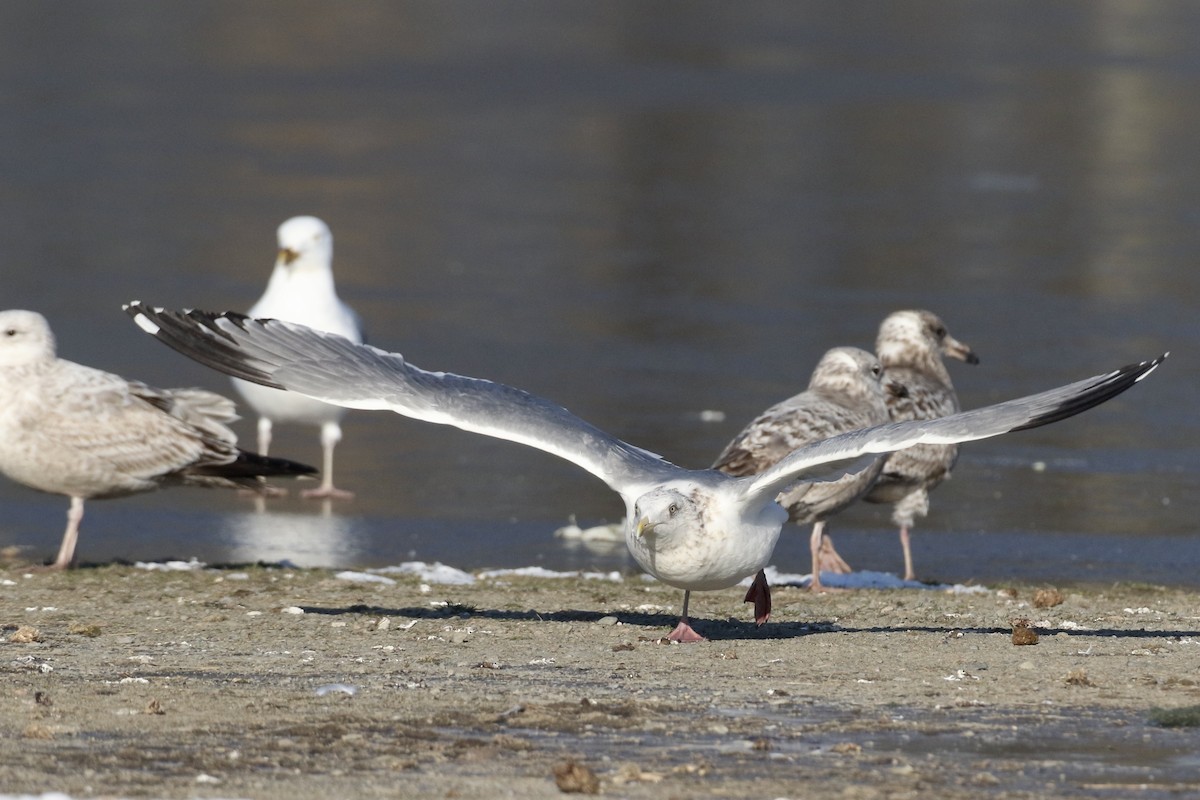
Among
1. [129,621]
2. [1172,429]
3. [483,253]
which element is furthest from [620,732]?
[483,253]

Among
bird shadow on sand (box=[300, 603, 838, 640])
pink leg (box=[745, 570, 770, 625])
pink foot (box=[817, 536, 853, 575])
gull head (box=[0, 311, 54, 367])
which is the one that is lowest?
bird shadow on sand (box=[300, 603, 838, 640])

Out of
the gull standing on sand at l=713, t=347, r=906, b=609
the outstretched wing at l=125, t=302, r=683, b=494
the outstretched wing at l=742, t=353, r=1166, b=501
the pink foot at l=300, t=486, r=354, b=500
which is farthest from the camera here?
the pink foot at l=300, t=486, r=354, b=500

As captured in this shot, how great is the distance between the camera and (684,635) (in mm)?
8070

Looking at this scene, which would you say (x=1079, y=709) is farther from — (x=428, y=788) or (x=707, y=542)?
(x=428, y=788)

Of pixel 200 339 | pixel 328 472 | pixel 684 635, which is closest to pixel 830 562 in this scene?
pixel 684 635

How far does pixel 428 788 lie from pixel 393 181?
21.0m

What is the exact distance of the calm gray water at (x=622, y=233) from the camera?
11.7 metres

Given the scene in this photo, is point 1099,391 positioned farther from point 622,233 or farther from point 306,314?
point 622,233

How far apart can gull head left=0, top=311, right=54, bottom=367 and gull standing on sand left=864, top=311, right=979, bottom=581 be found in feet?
13.9

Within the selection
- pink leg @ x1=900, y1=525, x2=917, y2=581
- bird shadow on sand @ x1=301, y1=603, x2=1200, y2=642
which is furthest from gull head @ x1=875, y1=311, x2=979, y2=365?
bird shadow on sand @ x1=301, y1=603, x2=1200, y2=642

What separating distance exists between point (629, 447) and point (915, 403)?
10.1ft

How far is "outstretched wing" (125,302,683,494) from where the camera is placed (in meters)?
8.23

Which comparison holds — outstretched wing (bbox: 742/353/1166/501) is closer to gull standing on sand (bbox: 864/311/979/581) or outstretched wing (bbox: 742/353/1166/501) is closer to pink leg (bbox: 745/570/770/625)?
pink leg (bbox: 745/570/770/625)

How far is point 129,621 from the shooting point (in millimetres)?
8352
